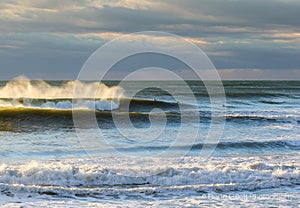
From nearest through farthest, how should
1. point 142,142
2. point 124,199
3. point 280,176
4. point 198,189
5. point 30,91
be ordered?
point 124,199 < point 198,189 < point 280,176 < point 142,142 < point 30,91

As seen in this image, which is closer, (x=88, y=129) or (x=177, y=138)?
(x=177, y=138)

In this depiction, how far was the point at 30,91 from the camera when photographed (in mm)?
34812

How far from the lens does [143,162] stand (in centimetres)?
1221

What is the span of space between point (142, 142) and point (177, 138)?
1.77 metres

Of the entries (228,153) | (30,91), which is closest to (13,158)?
(228,153)

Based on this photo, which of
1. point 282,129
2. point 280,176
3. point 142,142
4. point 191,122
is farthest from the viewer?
point 191,122

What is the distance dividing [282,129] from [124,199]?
13.8 meters

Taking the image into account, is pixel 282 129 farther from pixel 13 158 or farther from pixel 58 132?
pixel 13 158

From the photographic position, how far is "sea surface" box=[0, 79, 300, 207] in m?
8.93

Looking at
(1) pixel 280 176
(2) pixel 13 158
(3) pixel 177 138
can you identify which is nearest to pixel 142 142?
(3) pixel 177 138

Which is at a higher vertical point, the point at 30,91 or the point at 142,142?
the point at 30,91

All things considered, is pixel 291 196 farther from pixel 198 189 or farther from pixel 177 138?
pixel 177 138

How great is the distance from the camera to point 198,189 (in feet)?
31.3

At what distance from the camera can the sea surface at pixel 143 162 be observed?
29.3 ft
